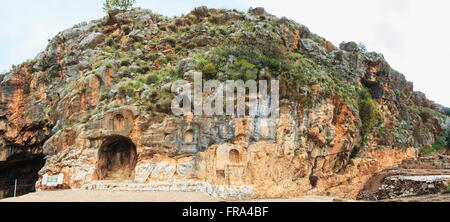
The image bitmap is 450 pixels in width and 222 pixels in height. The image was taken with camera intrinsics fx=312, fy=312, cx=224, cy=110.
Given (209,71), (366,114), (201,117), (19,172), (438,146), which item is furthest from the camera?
(438,146)

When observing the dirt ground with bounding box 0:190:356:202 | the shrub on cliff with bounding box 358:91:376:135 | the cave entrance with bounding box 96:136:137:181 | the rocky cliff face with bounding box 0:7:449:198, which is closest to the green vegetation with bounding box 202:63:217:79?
the rocky cliff face with bounding box 0:7:449:198

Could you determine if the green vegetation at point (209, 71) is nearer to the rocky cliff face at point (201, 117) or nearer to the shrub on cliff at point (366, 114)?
the rocky cliff face at point (201, 117)

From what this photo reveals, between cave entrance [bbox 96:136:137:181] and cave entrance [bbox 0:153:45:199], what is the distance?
17.5m

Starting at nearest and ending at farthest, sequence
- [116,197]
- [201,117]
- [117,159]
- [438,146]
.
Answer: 1. [116,197]
2. [201,117]
3. [117,159]
4. [438,146]

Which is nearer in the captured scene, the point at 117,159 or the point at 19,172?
the point at 117,159

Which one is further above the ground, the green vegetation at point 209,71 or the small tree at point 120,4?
the small tree at point 120,4

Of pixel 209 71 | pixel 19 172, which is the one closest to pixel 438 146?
pixel 209 71

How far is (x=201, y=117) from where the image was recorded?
19.5m

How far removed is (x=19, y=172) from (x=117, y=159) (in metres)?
22.1

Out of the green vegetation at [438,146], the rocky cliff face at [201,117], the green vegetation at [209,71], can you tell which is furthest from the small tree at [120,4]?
the green vegetation at [438,146]

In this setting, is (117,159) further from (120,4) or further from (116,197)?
(120,4)

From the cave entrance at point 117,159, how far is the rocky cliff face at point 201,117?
9 centimetres

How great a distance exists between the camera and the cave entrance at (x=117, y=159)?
21297mm

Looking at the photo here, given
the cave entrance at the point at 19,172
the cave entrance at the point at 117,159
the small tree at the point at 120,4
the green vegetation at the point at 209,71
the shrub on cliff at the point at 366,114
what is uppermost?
the small tree at the point at 120,4
